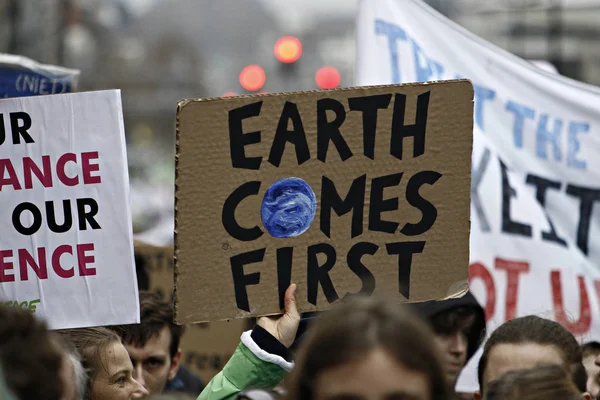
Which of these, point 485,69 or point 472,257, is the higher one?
point 485,69

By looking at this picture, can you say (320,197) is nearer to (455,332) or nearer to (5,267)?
(5,267)

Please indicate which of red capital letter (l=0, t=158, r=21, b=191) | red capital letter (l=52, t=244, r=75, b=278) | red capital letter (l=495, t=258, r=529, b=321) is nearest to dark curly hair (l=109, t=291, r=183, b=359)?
red capital letter (l=52, t=244, r=75, b=278)

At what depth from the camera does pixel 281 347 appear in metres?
3.34

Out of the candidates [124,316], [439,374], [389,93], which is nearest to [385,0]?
[389,93]

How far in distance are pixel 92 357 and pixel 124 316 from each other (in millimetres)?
158

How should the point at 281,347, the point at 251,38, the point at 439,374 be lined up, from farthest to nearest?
the point at 251,38
the point at 281,347
the point at 439,374

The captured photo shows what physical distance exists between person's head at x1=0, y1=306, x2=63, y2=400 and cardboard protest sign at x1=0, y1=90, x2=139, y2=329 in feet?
4.55

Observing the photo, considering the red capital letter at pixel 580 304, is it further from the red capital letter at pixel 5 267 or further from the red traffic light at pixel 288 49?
the red traffic light at pixel 288 49

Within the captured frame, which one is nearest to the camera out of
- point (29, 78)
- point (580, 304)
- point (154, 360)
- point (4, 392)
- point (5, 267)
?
point (4, 392)

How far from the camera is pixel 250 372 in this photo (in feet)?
10.8

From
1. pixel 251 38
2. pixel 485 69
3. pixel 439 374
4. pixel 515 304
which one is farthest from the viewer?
pixel 251 38

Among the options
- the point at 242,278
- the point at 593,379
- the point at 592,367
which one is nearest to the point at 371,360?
the point at 242,278

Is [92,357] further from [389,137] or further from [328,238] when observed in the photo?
[389,137]

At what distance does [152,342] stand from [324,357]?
2.58 metres
